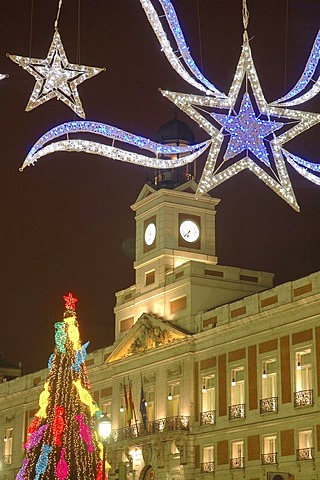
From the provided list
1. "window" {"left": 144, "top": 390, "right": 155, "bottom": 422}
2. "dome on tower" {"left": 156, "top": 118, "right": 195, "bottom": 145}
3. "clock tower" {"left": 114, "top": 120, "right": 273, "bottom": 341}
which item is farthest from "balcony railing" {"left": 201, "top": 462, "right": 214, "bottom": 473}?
"dome on tower" {"left": 156, "top": 118, "right": 195, "bottom": 145}

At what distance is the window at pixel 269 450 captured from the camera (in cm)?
4797

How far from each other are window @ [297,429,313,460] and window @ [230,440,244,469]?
15.6 ft

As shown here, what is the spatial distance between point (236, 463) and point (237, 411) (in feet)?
8.40

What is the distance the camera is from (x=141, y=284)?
62.8m

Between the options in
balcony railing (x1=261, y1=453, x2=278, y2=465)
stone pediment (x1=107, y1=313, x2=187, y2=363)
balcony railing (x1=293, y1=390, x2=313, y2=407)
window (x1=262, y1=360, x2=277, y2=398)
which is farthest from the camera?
stone pediment (x1=107, y1=313, x2=187, y2=363)

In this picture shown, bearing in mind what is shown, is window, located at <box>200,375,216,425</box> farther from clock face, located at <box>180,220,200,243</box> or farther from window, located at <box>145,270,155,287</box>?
clock face, located at <box>180,220,200,243</box>

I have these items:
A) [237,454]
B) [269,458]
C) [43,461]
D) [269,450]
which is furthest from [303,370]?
[43,461]

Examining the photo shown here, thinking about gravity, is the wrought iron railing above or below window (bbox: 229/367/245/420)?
below

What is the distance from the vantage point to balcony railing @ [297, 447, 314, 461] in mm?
45469

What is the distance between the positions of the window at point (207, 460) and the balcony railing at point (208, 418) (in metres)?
1.29

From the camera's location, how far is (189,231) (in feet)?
203

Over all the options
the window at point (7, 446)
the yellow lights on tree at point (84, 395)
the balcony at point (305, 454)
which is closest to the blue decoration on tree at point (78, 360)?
the yellow lights on tree at point (84, 395)

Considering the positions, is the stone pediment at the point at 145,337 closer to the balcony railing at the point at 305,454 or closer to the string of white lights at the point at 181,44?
the balcony railing at the point at 305,454

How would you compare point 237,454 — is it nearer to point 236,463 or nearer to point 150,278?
point 236,463
